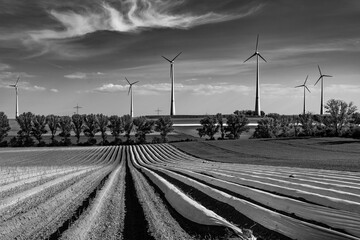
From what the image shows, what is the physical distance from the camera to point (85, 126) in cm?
13162

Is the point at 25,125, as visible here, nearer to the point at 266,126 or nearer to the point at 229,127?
the point at 229,127

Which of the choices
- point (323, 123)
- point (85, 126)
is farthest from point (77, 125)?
point (323, 123)

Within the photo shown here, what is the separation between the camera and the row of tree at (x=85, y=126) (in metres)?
126

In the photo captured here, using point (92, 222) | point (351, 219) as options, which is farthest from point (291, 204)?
point (92, 222)

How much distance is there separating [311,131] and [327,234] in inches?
4695

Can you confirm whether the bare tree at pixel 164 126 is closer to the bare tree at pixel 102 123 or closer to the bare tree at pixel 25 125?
the bare tree at pixel 102 123

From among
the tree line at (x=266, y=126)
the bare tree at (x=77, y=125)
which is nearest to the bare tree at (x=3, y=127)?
the bare tree at (x=77, y=125)

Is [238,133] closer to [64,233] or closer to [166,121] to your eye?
[166,121]

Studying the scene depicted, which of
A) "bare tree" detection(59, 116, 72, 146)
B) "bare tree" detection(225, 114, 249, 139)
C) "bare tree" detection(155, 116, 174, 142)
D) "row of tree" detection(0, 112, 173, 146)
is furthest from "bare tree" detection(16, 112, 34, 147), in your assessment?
"bare tree" detection(225, 114, 249, 139)

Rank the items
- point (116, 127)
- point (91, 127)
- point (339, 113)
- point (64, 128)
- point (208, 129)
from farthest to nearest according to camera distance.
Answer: point (91, 127) → point (116, 127) → point (64, 128) → point (208, 129) → point (339, 113)

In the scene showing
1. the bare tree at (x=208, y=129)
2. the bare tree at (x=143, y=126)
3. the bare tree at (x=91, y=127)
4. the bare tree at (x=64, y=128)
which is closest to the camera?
the bare tree at (x=143, y=126)

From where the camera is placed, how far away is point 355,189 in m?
12.9

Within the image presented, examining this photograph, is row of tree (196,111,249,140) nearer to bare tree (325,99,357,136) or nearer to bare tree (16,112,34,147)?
bare tree (325,99,357,136)

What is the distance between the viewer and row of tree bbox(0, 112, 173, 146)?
4970 inches
